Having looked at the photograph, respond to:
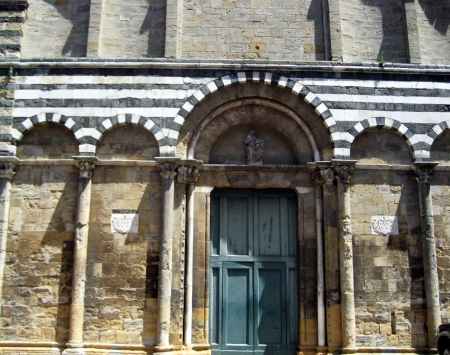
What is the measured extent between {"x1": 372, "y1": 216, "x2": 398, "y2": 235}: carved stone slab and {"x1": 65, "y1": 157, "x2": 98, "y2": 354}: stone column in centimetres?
581

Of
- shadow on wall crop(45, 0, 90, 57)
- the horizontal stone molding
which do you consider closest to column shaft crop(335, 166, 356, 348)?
the horizontal stone molding

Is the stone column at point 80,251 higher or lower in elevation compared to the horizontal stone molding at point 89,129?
lower

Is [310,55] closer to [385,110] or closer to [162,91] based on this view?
[385,110]

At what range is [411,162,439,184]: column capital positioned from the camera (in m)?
11.3

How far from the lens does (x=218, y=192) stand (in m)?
11.8

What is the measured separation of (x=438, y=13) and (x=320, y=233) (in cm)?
595

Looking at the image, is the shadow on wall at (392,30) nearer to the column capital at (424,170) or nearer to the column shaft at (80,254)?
the column capital at (424,170)

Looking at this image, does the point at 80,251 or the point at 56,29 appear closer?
the point at 80,251

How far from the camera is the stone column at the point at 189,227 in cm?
1082

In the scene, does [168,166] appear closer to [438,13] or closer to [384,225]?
[384,225]

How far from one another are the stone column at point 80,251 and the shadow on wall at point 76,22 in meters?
2.73

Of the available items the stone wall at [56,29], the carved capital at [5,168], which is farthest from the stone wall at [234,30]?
the carved capital at [5,168]

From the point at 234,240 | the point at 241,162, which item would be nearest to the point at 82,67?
the point at 241,162

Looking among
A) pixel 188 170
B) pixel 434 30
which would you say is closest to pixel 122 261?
pixel 188 170
